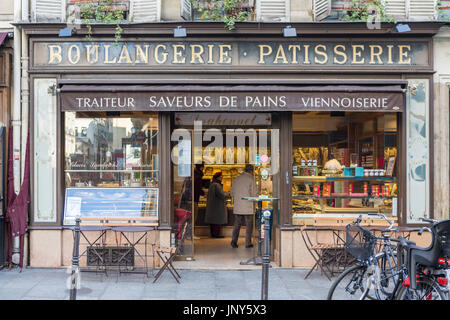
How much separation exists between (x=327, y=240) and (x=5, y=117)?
6613 millimetres

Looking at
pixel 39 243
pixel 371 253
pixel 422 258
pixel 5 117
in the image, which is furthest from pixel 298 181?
pixel 5 117

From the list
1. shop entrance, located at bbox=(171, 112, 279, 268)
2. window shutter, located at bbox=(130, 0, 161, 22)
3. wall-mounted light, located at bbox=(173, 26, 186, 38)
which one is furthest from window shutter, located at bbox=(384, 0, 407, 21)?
window shutter, located at bbox=(130, 0, 161, 22)

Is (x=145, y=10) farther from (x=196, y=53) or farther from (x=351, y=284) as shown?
(x=351, y=284)

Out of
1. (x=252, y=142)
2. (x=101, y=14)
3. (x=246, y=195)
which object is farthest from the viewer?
(x=246, y=195)

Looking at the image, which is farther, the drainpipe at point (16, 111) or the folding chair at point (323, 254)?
the drainpipe at point (16, 111)

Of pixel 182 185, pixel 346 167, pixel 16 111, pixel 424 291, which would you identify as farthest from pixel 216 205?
pixel 424 291

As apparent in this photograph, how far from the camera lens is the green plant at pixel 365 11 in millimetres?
9055

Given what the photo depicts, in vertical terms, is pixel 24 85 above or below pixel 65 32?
below

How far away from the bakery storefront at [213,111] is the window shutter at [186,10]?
1.47ft

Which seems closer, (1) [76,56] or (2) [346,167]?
(1) [76,56]

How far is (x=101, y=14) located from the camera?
9.20m

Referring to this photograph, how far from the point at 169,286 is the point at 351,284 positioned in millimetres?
3097

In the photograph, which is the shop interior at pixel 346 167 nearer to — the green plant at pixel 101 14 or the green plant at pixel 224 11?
the green plant at pixel 224 11

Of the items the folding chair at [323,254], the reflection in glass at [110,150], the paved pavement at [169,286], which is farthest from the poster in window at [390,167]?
the reflection in glass at [110,150]
